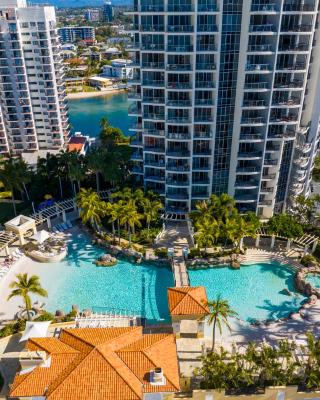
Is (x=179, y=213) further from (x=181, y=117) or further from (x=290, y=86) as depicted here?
(x=290, y=86)

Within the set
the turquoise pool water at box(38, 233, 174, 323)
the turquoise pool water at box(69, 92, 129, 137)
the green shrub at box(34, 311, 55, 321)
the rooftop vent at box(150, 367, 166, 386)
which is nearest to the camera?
the rooftop vent at box(150, 367, 166, 386)

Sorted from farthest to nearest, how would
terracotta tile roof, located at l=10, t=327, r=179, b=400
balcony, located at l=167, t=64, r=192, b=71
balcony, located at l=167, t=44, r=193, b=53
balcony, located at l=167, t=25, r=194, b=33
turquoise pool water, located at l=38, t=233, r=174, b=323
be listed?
balcony, located at l=167, t=64, r=192, b=71 < balcony, located at l=167, t=44, r=193, b=53 < balcony, located at l=167, t=25, r=194, b=33 < turquoise pool water, located at l=38, t=233, r=174, b=323 < terracotta tile roof, located at l=10, t=327, r=179, b=400

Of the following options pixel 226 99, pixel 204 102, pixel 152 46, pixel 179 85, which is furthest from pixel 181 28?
pixel 226 99

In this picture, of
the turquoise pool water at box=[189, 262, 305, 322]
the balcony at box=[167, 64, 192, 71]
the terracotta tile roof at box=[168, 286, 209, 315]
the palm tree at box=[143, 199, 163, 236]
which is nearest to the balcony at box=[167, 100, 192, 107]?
the balcony at box=[167, 64, 192, 71]

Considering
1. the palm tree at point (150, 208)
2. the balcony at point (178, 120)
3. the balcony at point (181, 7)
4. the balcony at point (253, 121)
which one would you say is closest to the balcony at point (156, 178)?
the palm tree at point (150, 208)

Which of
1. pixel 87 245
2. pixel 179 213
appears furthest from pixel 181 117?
pixel 87 245

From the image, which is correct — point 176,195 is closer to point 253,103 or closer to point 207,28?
point 253,103

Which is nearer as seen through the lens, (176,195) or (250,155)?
(250,155)

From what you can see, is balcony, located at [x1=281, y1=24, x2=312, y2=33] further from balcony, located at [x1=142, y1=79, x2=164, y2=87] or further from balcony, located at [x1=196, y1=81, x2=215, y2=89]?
balcony, located at [x1=142, y1=79, x2=164, y2=87]
